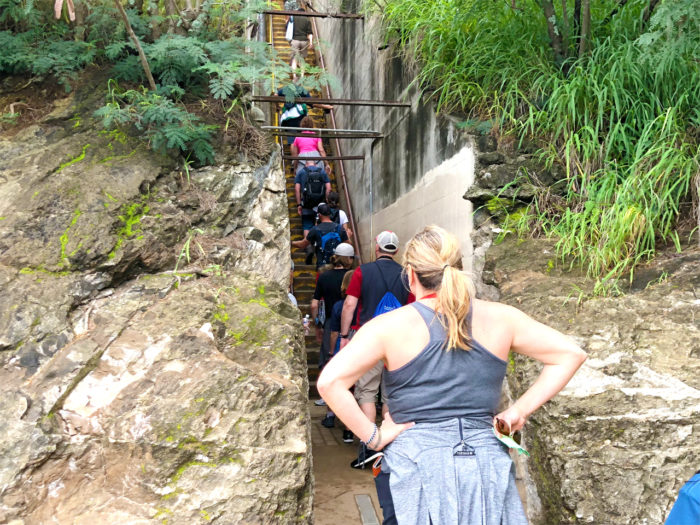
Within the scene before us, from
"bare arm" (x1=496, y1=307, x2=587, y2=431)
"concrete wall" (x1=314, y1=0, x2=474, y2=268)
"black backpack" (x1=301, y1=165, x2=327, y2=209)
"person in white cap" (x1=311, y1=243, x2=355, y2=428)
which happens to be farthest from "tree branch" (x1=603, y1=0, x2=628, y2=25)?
"bare arm" (x1=496, y1=307, x2=587, y2=431)

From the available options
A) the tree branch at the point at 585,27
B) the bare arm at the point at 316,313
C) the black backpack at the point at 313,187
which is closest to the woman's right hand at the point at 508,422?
the tree branch at the point at 585,27

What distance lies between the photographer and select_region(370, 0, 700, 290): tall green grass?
4172 mm

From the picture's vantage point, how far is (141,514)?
2781 mm

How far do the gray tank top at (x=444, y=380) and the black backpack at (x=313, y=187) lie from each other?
6.06 metres

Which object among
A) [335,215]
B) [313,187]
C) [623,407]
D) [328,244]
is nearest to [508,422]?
[623,407]

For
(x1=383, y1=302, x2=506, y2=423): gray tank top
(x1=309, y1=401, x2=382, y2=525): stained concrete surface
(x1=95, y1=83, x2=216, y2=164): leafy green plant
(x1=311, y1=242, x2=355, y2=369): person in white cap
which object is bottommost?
(x1=309, y1=401, x2=382, y2=525): stained concrete surface

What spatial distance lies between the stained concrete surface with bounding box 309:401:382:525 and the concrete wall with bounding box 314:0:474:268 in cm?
185

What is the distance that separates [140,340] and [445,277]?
2.13m

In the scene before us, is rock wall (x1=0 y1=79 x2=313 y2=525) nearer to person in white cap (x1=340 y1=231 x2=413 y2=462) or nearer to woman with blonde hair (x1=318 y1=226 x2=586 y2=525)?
person in white cap (x1=340 y1=231 x2=413 y2=462)

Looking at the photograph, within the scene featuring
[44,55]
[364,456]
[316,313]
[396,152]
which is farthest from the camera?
[396,152]

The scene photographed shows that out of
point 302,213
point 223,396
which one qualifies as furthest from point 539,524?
point 302,213

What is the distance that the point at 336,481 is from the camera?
4.27 meters

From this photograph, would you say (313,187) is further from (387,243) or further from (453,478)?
(453,478)

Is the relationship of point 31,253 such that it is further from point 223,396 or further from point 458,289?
point 458,289
